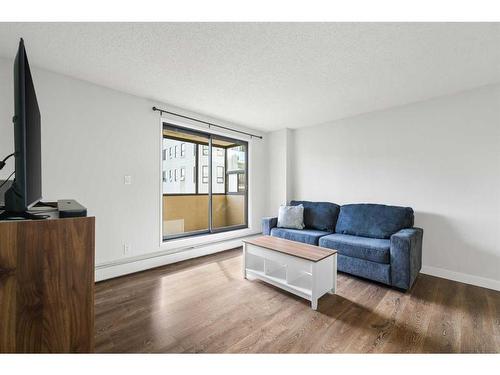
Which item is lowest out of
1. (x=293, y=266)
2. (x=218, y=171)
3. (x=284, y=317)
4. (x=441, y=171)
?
(x=284, y=317)

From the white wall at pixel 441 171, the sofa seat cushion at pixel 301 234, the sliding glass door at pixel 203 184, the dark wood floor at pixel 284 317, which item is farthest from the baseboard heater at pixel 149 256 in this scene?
the white wall at pixel 441 171

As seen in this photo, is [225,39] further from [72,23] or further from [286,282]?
[286,282]

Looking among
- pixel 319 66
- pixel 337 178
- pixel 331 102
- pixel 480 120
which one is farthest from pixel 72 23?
pixel 480 120

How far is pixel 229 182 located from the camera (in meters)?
4.58

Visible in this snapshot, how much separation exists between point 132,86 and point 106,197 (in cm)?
132

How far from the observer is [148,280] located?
8.37ft

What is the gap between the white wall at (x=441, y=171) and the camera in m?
2.45

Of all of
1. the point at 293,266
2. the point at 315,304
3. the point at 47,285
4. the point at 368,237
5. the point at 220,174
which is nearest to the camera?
the point at 47,285

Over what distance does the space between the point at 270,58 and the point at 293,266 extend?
6.46ft

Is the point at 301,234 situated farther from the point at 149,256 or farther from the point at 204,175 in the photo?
the point at 204,175

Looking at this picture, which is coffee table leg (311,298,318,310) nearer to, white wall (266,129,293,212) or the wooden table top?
the wooden table top

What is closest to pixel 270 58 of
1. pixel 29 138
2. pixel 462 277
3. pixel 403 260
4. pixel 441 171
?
pixel 29 138

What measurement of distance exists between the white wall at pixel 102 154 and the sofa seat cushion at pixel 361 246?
2.18 meters

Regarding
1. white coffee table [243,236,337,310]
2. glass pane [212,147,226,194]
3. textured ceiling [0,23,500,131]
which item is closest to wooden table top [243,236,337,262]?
white coffee table [243,236,337,310]
